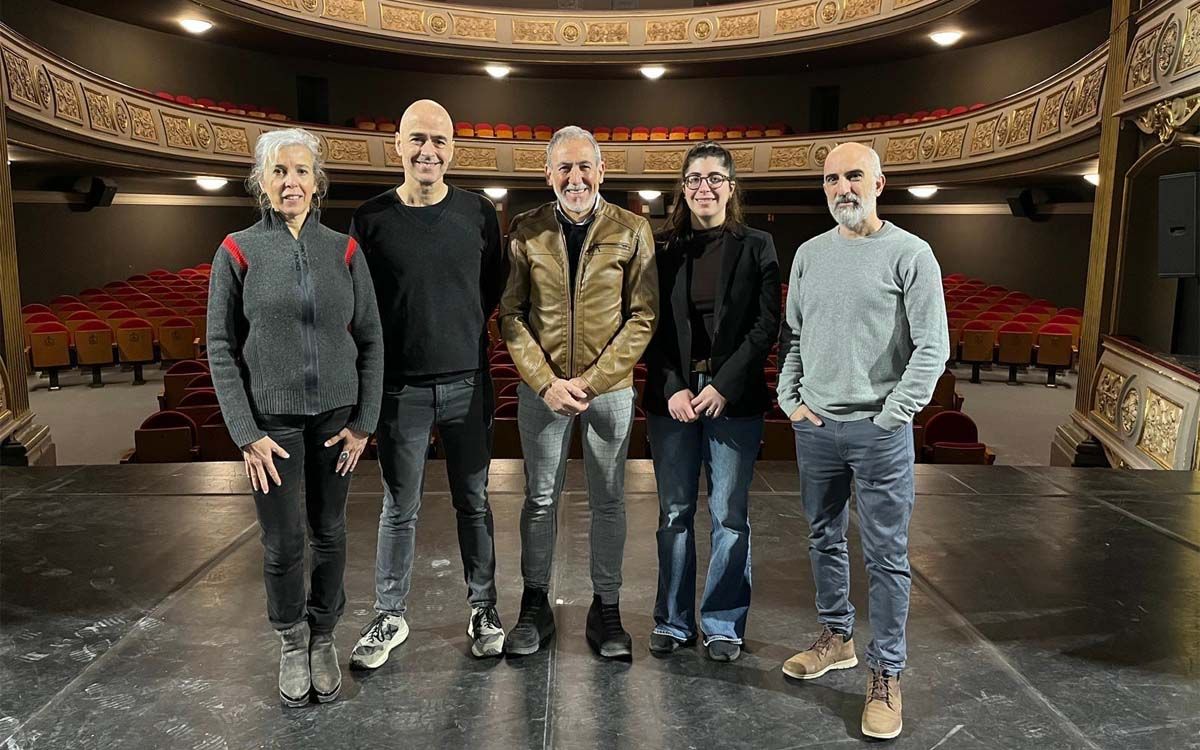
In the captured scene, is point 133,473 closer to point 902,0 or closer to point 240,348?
point 240,348

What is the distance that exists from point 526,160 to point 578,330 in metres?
12.8

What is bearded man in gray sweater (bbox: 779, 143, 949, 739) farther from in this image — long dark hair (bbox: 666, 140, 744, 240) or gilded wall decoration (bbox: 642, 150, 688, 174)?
gilded wall decoration (bbox: 642, 150, 688, 174)

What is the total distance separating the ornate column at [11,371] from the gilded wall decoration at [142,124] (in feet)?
15.1

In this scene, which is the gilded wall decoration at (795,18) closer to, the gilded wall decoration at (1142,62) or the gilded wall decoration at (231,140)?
the gilded wall decoration at (1142,62)

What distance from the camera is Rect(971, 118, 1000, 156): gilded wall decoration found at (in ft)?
34.3

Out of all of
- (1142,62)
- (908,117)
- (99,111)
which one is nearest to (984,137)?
(908,117)

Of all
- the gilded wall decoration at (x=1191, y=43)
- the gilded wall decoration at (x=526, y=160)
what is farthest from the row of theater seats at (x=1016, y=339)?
the gilded wall decoration at (x=526, y=160)

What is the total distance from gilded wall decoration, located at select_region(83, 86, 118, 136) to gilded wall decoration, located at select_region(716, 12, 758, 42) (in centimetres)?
969

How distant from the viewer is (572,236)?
2.34 metres

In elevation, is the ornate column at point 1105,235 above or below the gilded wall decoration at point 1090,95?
below

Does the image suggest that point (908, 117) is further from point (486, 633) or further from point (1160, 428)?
point (486, 633)

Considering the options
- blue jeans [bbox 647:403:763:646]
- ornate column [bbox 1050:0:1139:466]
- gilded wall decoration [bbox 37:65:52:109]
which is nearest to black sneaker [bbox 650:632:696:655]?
blue jeans [bbox 647:403:763:646]

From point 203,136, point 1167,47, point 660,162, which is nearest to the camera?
point 1167,47

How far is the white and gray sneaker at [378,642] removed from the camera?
7.81 feet
